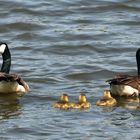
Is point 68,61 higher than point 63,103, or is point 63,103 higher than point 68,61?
point 68,61

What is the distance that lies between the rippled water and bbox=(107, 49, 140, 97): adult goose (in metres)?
0.30

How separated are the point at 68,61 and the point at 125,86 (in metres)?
3.00

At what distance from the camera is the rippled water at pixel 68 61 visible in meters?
11.5

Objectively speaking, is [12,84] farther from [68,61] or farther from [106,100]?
[68,61]

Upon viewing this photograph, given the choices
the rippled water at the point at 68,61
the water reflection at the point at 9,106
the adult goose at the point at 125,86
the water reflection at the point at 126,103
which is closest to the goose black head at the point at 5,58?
the rippled water at the point at 68,61

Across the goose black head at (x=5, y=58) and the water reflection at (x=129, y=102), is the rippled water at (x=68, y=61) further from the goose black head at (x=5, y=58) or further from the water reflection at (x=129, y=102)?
the goose black head at (x=5, y=58)

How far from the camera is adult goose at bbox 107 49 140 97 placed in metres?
13.5

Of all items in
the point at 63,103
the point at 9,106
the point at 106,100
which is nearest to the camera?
the point at 63,103

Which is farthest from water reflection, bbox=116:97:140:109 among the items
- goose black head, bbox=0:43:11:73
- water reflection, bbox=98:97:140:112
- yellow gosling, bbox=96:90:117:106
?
goose black head, bbox=0:43:11:73

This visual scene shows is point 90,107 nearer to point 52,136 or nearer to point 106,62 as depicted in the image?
point 52,136

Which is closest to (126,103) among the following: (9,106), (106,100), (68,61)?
(106,100)

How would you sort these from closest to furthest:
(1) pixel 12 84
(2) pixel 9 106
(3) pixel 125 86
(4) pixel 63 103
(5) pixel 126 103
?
(4) pixel 63 103
(2) pixel 9 106
(5) pixel 126 103
(3) pixel 125 86
(1) pixel 12 84

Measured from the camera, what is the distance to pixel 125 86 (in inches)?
534

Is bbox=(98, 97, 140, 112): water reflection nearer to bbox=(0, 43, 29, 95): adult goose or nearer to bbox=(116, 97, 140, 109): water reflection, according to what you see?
bbox=(116, 97, 140, 109): water reflection
